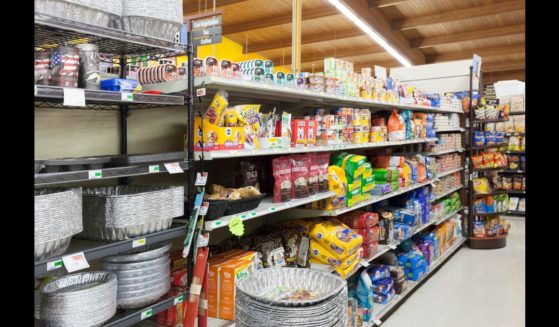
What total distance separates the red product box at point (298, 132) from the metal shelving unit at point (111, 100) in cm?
94

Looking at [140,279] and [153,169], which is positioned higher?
[153,169]

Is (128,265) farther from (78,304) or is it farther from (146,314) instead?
(78,304)

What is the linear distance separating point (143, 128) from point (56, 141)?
52 cm

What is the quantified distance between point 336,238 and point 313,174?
1.71 feet

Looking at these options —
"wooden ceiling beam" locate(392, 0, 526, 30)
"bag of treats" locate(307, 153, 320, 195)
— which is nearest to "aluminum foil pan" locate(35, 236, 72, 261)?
"bag of treats" locate(307, 153, 320, 195)

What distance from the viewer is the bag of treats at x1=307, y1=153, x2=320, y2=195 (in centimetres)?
305

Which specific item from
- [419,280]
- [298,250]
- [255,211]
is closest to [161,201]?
[255,211]

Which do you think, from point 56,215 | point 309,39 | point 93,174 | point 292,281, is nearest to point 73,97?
point 93,174

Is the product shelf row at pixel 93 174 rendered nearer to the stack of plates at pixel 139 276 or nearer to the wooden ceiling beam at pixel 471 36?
the stack of plates at pixel 139 276

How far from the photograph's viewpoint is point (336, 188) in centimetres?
330

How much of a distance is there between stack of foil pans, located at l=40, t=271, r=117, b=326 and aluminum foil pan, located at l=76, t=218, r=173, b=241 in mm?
177

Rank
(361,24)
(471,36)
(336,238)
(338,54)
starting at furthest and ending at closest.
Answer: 1. (338,54)
2. (471,36)
3. (361,24)
4. (336,238)

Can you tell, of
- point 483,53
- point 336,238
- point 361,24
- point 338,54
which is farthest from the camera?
point 483,53

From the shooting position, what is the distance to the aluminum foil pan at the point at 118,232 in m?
1.85
